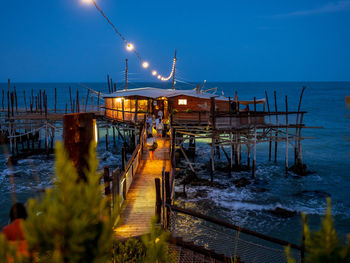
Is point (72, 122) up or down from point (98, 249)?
up

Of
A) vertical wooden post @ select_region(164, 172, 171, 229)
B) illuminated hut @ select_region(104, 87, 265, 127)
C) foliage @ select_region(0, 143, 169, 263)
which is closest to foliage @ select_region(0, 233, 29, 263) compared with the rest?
foliage @ select_region(0, 143, 169, 263)

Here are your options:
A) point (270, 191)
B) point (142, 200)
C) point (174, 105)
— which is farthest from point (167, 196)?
point (174, 105)

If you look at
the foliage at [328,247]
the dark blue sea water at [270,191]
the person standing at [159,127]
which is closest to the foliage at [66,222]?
the foliage at [328,247]

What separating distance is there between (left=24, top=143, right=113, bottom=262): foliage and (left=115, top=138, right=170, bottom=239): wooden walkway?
5126 millimetres

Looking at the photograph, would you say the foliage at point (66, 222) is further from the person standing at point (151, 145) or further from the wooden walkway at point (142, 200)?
the person standing at point (151, 145)

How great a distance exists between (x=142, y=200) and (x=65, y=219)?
8131 millimetres

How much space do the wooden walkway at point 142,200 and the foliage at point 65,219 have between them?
513cm

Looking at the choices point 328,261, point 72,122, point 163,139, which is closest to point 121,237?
point 72,122

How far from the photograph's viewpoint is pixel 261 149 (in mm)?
34938

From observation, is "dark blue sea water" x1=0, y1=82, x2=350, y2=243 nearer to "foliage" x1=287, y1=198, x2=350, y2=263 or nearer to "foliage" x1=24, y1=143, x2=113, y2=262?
"foliage" x1=287, y1=198, x2=350, y2=263

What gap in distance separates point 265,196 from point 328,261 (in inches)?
707

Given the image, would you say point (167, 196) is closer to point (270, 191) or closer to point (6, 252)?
point (6, 252)

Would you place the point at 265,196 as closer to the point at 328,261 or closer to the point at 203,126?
the point at 203,126

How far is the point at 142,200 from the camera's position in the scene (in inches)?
392
